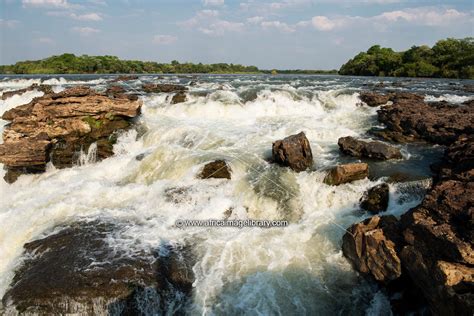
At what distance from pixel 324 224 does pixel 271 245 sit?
1526 mm

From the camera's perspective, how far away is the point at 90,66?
67.2 m

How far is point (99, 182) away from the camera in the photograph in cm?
1180

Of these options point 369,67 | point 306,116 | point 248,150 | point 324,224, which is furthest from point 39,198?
point 369,67

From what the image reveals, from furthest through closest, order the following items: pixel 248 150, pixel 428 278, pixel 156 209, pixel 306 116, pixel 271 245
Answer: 1. pixel 306 116
2. pixel 248 150
3. pixel 156 209
4. pixel 271 245
5. pixel 428 278

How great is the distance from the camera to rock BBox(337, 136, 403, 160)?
447 inches

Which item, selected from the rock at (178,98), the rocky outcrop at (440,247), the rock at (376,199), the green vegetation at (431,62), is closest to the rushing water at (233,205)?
the rock at (376,199)

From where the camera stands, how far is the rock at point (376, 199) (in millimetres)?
8500

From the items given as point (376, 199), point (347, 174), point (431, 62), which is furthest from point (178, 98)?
point (431, 62)

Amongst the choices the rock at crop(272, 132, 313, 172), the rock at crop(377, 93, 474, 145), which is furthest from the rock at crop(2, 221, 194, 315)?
the rock at crop(377, 93, 474, 145)

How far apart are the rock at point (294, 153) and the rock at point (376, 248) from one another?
3949mm

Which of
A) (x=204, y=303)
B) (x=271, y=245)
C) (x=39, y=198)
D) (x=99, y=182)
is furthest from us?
(x=99, y=182)

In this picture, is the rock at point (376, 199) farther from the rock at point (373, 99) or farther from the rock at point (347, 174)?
the rock at point (373, 99)

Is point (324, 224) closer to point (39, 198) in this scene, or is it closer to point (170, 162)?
point (170, 162)

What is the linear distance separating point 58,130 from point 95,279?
30.2 ft
